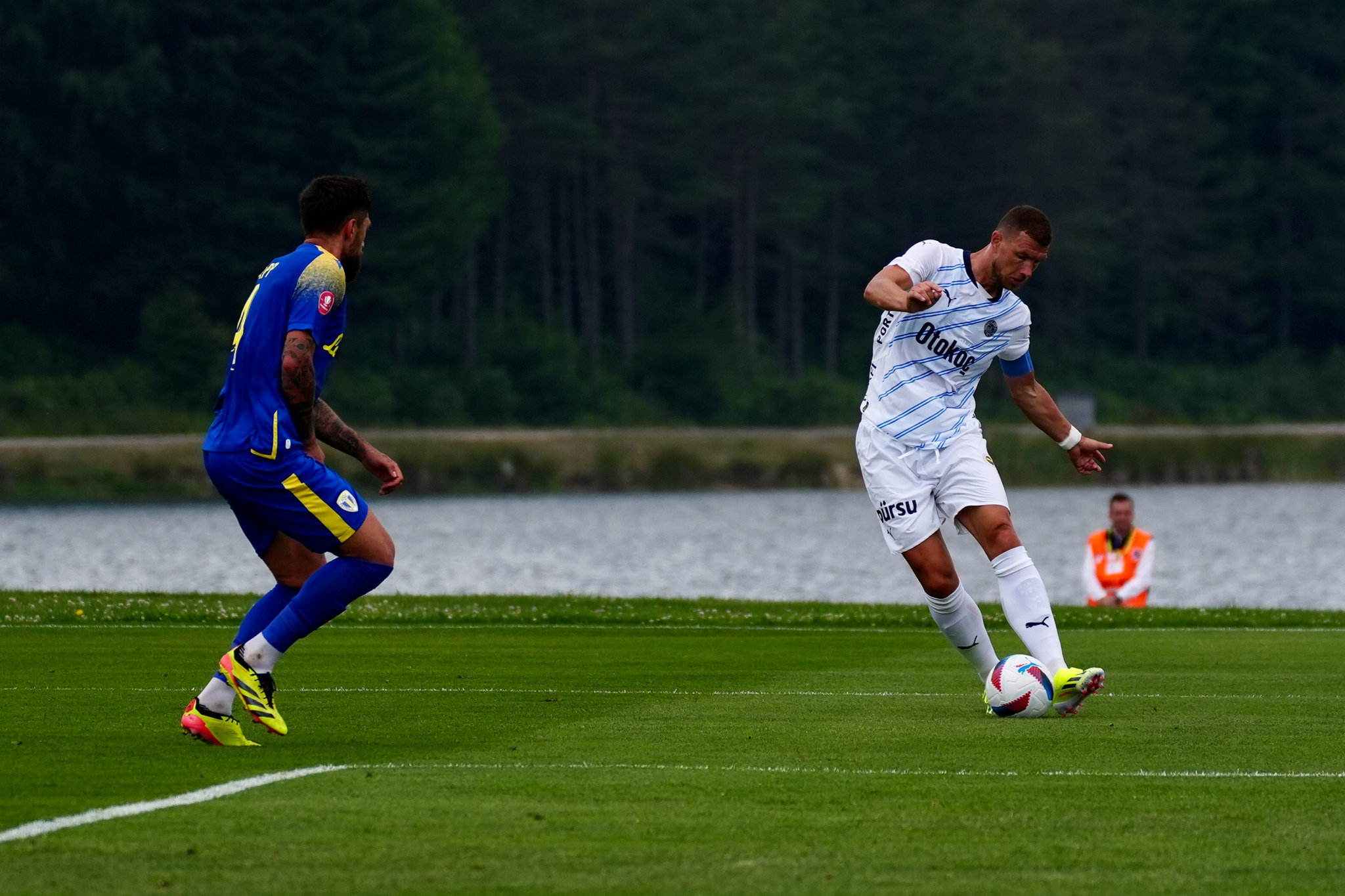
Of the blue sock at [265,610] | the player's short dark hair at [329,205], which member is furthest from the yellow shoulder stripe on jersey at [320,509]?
the player's short dark hair at [329,205]

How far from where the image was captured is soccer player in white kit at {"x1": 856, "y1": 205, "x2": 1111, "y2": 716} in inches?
383

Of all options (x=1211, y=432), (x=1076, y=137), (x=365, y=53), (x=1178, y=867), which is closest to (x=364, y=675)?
(x=1178, y=867)

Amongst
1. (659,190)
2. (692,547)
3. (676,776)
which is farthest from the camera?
(659,190)

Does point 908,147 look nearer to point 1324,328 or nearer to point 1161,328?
point 1161,328

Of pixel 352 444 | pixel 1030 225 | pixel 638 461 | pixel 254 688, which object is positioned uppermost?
pixel 1030 225

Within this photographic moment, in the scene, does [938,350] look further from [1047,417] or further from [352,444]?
[352,444]

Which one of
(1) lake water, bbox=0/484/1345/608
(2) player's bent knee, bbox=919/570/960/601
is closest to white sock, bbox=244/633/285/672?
(2) player's bent knee, bbox=919/570/960/601

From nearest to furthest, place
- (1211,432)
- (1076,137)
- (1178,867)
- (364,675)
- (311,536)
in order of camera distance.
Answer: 1. (1178,867)
2. (311,536)
3. (364,675)
4. (1211,432)
5. (1076,137)

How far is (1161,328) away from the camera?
341 ft

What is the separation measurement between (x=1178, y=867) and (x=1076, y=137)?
8855cm

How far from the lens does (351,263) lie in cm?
866

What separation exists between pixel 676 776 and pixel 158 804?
167 centimetres

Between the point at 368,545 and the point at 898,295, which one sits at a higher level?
the point at 898,295

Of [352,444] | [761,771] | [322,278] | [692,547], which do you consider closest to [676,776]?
[761,771]
